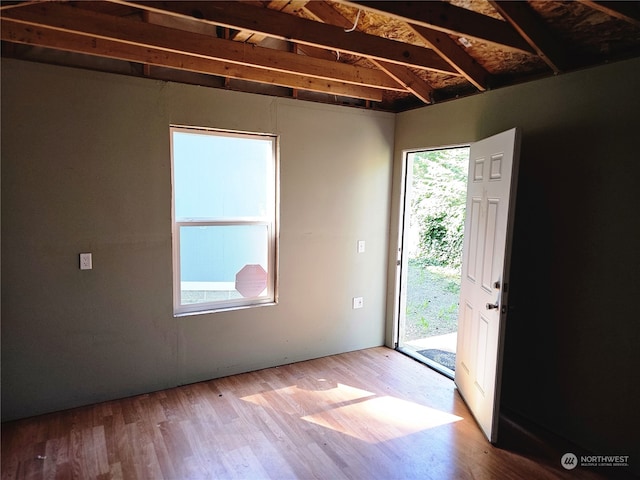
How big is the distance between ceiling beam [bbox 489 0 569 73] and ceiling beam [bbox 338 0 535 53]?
82mm

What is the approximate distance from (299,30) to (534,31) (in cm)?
140

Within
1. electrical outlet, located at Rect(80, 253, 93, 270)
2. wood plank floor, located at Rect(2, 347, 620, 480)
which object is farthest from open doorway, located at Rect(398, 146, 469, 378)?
electrical outlet, located at Rect(80, 253, 93, 270)

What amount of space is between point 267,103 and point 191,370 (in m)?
2.35

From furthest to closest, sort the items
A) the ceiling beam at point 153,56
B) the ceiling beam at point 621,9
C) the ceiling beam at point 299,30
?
the ceiling beam at point 153,56, the ceiling beam at point 299,30, the ceiling beam at point 621,9

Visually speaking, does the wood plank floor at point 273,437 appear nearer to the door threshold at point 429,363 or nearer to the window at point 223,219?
the door threshold at point 429,363

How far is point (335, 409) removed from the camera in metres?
2.99

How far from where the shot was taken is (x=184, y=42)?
2637 millimetres

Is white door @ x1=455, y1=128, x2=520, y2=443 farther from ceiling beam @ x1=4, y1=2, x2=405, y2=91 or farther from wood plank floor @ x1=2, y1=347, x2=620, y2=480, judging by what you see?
ceiling beam @ x1=4, y1=2, x2=405, y2=91

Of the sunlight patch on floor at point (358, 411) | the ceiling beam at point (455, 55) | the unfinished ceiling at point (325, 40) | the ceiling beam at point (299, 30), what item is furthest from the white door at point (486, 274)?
the ceiling beam at point (299, 30)

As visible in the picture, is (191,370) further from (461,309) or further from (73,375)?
(461,309)

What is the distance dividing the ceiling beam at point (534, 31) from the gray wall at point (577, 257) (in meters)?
0.15

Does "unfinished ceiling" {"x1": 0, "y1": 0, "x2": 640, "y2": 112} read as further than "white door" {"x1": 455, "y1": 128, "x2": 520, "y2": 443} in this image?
No

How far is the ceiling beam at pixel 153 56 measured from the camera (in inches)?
96.4

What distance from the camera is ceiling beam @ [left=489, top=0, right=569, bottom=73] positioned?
7.24 feet
